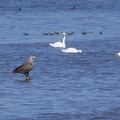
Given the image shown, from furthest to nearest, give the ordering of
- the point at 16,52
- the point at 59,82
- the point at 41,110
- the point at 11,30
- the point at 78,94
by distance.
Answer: the point at 11,30 < the point at 16,52 < the point at 59,82 < the point at 78,94 < the point at 41,110

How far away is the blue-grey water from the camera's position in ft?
68.3

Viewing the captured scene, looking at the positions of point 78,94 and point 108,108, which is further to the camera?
point 78,94

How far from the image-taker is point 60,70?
92.6 ft

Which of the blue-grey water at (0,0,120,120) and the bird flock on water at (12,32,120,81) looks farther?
the bird flock on water at (12,32,120,81)

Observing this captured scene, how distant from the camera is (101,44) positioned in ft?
119

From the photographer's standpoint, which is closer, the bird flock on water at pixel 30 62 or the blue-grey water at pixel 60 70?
the blue-grey water at pixel 60 70

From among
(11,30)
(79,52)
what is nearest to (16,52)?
(79,52)

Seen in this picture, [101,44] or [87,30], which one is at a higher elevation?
[87,30]

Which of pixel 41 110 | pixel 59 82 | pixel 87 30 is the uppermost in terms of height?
pixel 87 30

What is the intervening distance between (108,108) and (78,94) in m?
2.51

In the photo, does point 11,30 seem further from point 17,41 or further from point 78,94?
point 78,94

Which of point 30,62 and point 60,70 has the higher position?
point 60,70

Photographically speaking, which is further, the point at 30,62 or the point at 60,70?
the point at 60,70

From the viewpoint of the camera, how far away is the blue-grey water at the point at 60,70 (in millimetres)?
20812
